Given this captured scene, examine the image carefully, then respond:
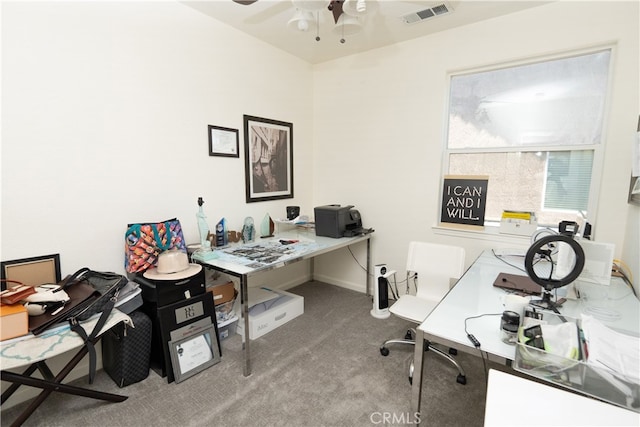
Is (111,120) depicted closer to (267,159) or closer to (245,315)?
(267,159)

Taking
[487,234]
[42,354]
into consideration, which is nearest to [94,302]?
[42,354]

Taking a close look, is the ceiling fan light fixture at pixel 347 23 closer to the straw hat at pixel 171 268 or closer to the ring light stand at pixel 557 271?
the ring light stand at pixel 557 271

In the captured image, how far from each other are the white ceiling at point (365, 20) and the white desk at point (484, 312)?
82.0 inches

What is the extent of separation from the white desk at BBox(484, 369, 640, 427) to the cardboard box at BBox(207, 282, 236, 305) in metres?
2.07

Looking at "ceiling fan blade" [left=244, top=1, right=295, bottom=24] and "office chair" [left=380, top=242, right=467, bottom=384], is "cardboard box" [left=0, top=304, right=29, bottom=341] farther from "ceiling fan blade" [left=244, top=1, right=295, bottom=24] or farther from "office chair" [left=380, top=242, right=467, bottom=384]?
"ceiling fan blade" [left=244, top=1, right=295, bottom=24]

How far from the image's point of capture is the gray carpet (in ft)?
5.59

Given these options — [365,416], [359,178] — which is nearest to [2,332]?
[365,416]

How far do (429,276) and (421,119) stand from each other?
1.57 meters

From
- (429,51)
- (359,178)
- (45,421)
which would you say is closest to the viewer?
(45,421)

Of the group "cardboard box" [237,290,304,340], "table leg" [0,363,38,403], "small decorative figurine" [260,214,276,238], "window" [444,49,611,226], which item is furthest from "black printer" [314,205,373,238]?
"table leg" [0,363,38,403]

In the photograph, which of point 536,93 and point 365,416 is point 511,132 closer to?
point 536,93

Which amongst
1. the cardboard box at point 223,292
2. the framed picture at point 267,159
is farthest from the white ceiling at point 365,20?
the cardboard box at point 223,292

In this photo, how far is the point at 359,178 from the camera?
11.4 ft

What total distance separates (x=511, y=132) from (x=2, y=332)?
3612mm
